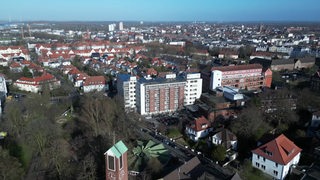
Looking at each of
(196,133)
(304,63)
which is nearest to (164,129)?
(196,133)

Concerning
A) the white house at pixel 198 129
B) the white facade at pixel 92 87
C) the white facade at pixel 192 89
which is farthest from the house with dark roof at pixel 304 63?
the white facade at pixel 92 87

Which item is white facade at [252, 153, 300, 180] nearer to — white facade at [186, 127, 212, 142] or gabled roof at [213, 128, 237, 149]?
gabled roof at [213, 128, 237, 149]

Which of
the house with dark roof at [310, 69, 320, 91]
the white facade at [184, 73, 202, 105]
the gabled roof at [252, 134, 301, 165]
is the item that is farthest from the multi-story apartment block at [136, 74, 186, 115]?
the house with dark roof at [310, 69, 320, 91]

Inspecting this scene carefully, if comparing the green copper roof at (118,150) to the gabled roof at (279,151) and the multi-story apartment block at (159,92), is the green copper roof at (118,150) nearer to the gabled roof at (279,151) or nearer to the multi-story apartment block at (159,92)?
the gabled roof at (279,151)

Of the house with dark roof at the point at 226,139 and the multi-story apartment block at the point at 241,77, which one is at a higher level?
the multi-story apartment block at the point at 241,77

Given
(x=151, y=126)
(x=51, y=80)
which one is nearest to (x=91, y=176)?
(x=151, y=126)

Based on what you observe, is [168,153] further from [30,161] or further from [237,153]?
[30,161]

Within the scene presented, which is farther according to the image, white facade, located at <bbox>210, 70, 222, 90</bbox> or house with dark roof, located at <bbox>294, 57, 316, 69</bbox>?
house with dark roof, located at <bbox>294, 57, 316, 69</bbox>
